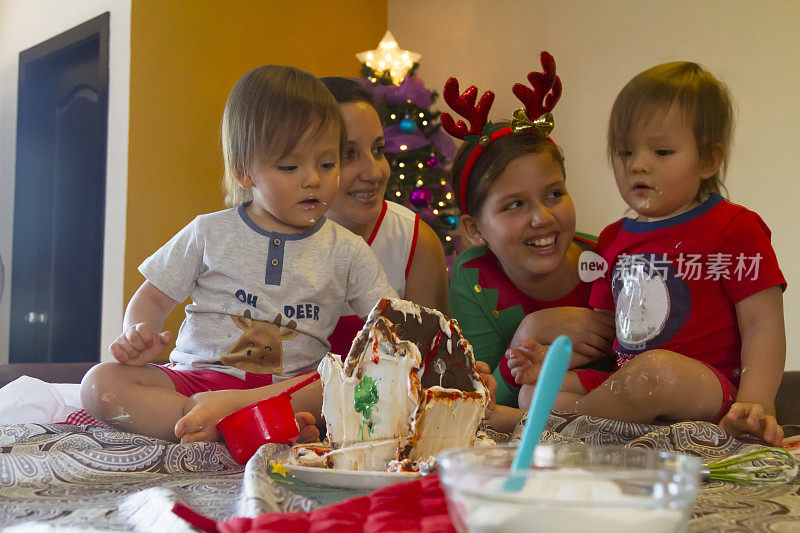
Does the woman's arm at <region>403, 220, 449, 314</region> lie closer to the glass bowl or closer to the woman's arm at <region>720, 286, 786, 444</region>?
the woman's arm at <region>720, 286, 786, 444</region>

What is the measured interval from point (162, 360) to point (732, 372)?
1.76 m

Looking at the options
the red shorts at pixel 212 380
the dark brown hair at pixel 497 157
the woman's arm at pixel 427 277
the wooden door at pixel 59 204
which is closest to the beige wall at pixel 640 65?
the woman's arm at pixel 427 277

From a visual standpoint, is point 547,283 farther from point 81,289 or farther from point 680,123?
point 81,289

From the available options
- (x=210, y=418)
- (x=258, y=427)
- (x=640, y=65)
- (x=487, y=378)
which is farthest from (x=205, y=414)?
(x=640, y=65)

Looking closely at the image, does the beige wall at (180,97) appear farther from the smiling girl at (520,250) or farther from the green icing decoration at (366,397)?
the green icing decoration at (366,397)

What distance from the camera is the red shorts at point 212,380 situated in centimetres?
111

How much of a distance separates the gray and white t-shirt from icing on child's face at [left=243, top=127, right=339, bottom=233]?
2.0 inches

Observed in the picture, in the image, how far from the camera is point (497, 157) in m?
1.40

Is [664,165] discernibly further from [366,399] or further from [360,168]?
[366,399]

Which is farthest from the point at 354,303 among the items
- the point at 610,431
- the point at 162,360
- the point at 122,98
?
the point at 122,98

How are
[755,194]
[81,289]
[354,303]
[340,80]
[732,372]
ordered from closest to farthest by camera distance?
1. [732,372]
2. [354,303]
3. [340,80]
4. [755,194]
5. [81,289]

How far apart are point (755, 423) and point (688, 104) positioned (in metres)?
0.53

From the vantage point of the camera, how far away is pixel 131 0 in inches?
99.5

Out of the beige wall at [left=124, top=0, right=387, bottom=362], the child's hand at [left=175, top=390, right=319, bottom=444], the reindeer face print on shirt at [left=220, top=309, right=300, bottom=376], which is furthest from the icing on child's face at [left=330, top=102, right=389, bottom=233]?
the beige wall at [left=124, top=0, right=387, bottom=362]
